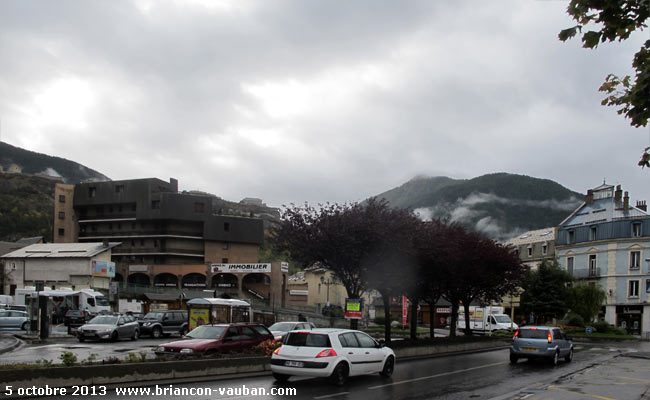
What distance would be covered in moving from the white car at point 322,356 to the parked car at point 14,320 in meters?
28.5

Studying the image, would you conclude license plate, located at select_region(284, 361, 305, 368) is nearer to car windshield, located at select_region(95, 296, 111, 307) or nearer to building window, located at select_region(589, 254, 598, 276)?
car windshield, located at select_region(95, 296, 111, 307)

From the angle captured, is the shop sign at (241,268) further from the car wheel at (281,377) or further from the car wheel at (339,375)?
the car wheel at (339,375)

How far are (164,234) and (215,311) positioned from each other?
55659 mm

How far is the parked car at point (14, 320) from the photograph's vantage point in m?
38.4

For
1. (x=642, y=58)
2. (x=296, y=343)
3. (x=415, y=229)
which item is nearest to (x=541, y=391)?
(x=296, y=343)

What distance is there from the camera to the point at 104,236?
3829 inches

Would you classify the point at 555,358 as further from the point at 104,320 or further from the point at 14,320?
the point at 14,320

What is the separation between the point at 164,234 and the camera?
94250 millimetres

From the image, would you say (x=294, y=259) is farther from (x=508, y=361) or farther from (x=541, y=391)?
(x=541, y=391)

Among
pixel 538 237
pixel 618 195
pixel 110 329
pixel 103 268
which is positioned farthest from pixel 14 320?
pixel 538 237

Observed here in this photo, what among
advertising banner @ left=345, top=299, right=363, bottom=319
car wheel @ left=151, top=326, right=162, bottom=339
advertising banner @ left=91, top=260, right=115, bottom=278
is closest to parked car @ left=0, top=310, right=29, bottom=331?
car wheel @ left=151, top=326, right=162, bottom=339

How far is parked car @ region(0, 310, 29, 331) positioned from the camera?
38406 mm

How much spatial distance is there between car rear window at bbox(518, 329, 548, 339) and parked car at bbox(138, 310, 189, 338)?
21398 millimetres

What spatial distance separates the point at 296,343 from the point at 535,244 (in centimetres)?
7065
